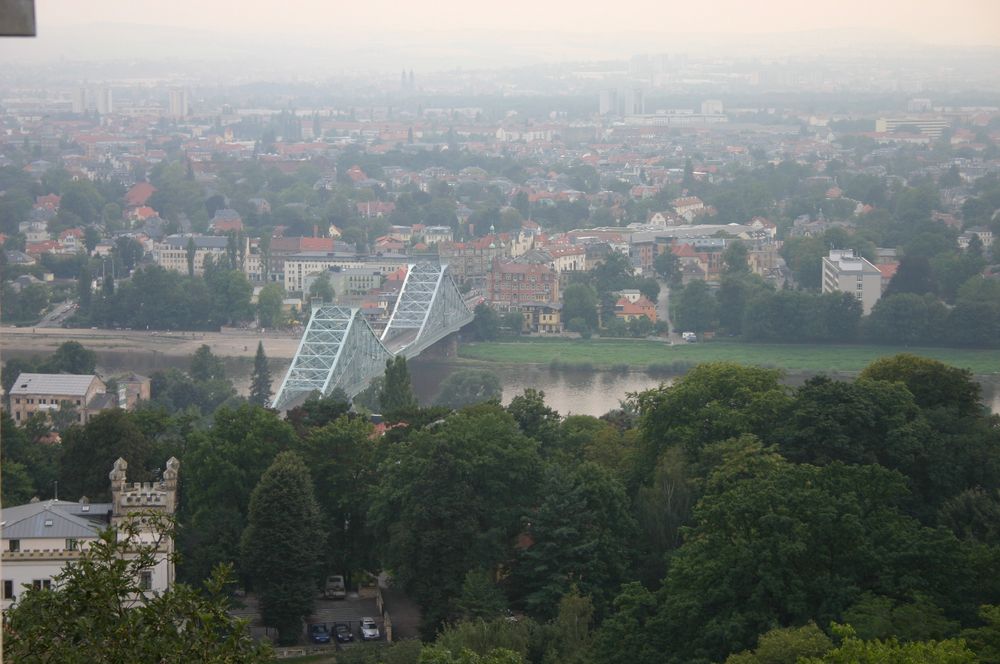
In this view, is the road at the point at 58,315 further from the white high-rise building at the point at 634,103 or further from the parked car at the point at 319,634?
the white high-rise building at the point at 634,103

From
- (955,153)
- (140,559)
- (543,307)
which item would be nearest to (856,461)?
(140,559)

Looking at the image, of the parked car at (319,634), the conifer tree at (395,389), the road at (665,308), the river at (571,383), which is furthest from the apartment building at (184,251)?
the parked car at (319,634)

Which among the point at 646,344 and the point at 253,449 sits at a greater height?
the point at 253,449

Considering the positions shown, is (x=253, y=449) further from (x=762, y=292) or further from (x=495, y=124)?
(x=495, y=124)

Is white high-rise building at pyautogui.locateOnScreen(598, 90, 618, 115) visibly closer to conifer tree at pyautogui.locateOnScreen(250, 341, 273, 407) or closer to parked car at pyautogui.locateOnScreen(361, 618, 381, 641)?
conifer tree at pyautogui.locateOnScreen(250, 341, 273, 407)

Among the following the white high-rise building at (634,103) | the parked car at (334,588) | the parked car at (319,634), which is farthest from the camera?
the white high-rise building at (634,103)

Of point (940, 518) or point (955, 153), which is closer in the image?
point (940, 518)

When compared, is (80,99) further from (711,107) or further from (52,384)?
(52,384)
